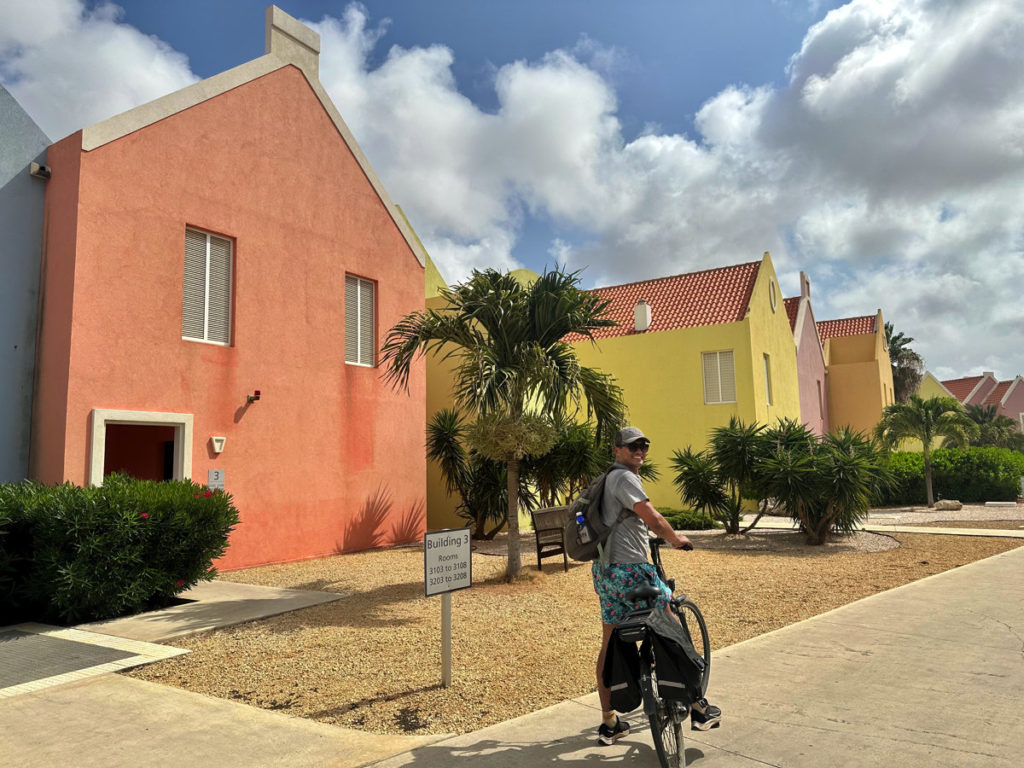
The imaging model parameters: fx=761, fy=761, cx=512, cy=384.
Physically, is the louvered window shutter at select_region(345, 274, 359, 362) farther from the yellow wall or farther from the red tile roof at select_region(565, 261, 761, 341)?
the yellow wall

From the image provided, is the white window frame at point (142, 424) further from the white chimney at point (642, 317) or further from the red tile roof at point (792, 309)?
the red tile roof at point (792, 309)

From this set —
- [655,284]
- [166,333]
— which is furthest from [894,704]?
[655,284]

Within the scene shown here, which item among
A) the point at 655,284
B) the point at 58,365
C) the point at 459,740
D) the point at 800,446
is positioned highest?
the point at 655,284

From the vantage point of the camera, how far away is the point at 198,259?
11.6 meters

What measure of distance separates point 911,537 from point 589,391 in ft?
30.6

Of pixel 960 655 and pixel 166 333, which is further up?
pixel 166 333

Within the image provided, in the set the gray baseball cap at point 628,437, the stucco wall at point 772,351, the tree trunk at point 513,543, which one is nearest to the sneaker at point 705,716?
the gray baseball cap at point 628,437

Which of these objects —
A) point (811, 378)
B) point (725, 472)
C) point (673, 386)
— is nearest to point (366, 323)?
point (725, 472)

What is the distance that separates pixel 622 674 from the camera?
13.3ft

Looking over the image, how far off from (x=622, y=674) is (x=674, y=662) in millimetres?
305

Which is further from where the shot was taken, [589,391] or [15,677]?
[589,391]

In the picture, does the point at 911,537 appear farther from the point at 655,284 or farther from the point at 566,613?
the point at 655,284

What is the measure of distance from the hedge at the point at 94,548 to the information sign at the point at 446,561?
3978 millimetres

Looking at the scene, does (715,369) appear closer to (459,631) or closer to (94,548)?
(459,631)
